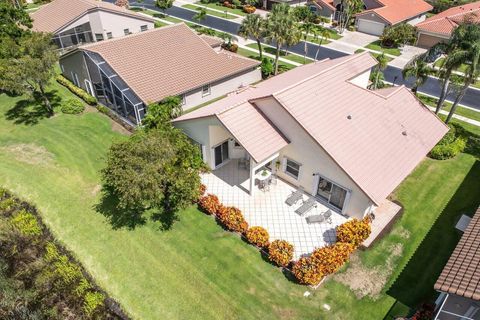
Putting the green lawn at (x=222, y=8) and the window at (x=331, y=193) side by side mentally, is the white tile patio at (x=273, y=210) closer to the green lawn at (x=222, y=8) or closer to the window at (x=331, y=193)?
the window at (x=331, y=193)

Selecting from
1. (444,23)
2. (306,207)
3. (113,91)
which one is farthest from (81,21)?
(444,23)

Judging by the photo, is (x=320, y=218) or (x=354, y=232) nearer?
(x=354, y=232)

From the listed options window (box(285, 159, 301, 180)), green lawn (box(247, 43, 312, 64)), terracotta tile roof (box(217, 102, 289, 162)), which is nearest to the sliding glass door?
terracotta tile roof (box(217, 102, 289, 162))

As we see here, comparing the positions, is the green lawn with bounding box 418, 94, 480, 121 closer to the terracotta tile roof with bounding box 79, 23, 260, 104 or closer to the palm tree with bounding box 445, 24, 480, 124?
the palm tree with bounding box 445, 24, 480, 124

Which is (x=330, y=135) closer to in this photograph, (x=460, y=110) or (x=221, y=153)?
(x=221, y=153)

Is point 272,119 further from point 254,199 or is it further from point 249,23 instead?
point 249,23

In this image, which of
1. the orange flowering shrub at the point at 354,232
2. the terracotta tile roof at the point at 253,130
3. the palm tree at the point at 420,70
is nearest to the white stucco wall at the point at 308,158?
the terracotta tile roof at the point at 253,130
